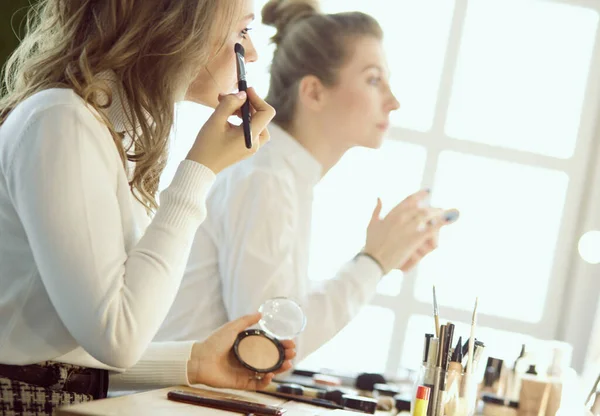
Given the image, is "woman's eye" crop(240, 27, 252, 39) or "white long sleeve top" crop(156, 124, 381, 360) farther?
"white long sleeve top" crop(156, 124, 381, 360)

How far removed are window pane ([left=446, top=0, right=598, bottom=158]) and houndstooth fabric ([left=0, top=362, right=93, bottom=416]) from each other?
2428 millimetres

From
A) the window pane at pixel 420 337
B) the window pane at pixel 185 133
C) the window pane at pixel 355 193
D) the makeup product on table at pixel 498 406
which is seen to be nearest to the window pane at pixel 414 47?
the window pane at pixel 355 193

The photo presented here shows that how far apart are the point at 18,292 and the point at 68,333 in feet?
0.28

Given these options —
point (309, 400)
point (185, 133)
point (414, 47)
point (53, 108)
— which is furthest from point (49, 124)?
point (414, 47)

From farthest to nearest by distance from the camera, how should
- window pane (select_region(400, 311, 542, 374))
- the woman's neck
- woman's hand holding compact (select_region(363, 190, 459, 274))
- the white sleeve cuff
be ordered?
window pane (select_region(400, 311, 542, 374)), the woman's neck, woman's hand holding compact (select_region(363, 190, 459, 274)), the white sleeve cuff

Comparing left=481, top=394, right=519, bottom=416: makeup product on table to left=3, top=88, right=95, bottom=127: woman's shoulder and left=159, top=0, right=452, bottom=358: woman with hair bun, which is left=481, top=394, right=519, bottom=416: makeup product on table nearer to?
left=159, top=0, right=452, bottom=358: woman with hair bun

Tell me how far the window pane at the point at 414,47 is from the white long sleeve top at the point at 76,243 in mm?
2245

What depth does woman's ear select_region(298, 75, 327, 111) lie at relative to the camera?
2.24 m

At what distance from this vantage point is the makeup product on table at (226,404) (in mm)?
1090

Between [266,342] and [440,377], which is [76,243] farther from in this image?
[440,377]

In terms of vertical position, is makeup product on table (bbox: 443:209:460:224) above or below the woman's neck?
below

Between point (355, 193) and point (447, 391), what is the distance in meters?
2.05

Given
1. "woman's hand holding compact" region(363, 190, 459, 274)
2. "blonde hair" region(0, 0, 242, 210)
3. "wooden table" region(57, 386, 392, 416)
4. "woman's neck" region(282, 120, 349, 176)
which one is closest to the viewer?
"wooden table" region(57, 386, 392, 416)

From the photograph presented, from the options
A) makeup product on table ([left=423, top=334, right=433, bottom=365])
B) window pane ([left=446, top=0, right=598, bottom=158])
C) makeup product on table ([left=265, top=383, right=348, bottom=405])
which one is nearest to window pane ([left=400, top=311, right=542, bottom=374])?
window pane ([left=446, top=0, right=598, bottom=158])
